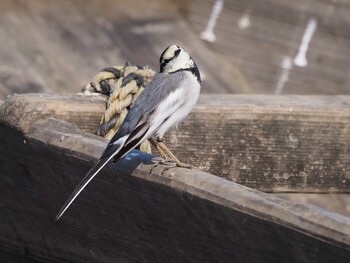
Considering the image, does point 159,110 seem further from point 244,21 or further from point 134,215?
point 244,21

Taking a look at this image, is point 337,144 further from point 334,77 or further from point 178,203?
point 334,77

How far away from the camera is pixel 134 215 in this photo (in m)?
2.48

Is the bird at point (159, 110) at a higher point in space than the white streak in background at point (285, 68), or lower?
lower

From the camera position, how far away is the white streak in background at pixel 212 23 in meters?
5.25

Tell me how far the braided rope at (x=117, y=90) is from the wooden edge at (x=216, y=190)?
280 millimetres

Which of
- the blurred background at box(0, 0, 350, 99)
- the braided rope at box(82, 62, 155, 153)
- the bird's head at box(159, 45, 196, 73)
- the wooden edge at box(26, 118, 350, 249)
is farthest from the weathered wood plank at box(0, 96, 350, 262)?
Answer: the blurred background at box(0, 0, 350, 99)

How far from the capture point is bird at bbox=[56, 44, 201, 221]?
2.69m

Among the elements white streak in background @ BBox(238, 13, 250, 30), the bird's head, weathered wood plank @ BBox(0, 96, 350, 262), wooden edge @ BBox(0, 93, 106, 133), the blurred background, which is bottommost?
weathered wood plank @ BBox(0, 96, 350, 262)

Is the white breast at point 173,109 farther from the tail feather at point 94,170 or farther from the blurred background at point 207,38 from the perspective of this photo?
the blurred background at point 207,38

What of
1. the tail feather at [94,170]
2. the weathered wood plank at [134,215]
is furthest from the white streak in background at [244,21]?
the tail feather at [94,170]

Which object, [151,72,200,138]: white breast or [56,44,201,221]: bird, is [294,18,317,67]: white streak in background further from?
[151,72,200,138]: white breast

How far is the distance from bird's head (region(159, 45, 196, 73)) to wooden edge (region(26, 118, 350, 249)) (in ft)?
2.43

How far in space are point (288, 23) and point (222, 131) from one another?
2158 mm

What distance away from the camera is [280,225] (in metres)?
2.11
